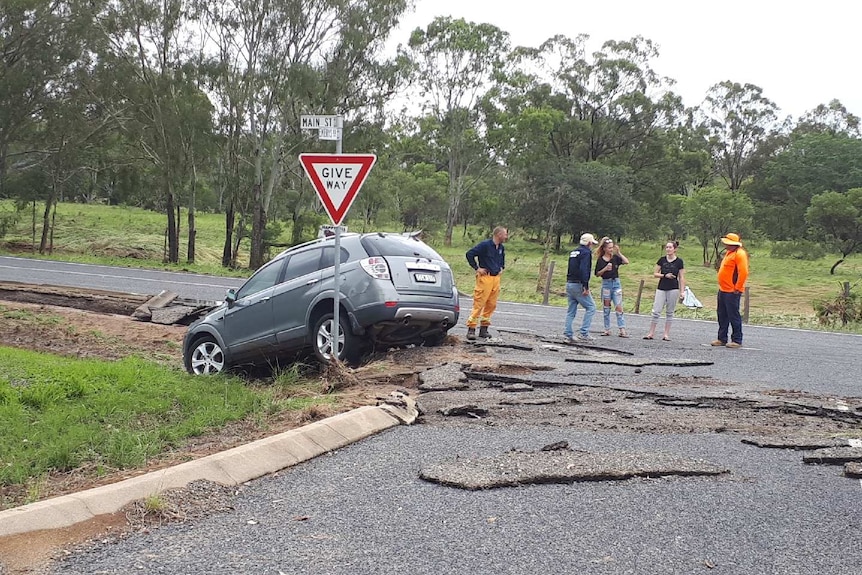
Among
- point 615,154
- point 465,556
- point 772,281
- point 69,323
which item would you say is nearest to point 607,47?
point 615,154

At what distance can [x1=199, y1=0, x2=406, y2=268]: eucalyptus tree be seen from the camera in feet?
115

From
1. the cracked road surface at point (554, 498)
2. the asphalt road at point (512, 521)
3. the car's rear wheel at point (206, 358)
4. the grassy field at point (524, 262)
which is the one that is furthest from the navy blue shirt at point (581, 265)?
the grassy field at point (524, 262)

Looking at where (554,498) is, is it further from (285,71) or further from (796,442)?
(285,71)

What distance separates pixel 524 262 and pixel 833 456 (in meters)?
40.6

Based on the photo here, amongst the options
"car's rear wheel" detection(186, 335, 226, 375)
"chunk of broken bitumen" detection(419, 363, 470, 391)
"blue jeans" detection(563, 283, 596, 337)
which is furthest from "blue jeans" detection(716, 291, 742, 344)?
"car's rear wheel" detection(186, 335, 226, 375)

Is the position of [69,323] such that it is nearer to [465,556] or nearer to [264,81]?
[465,556]

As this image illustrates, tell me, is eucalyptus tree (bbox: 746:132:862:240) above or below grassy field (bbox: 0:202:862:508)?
above

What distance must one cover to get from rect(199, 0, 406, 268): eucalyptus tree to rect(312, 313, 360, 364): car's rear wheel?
25.8m

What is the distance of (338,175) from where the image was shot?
9.58 m

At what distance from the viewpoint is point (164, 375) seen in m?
9.45

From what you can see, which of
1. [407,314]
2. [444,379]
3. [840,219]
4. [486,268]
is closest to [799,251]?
[840,219]

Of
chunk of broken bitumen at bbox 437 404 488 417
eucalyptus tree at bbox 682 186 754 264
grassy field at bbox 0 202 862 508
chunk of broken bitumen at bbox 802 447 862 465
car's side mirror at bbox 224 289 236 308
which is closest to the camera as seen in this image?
grassy field at bbox 0 202 862 508

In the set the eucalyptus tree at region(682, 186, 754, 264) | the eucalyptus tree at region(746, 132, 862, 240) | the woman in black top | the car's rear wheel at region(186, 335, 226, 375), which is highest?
the eucalyptus tree at region(746, 132, 862, 240)

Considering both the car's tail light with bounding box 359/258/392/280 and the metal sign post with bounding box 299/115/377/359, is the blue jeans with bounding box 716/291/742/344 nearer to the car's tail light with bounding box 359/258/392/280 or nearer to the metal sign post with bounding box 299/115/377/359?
the car's tail light with bounding box 359/258/392/280
